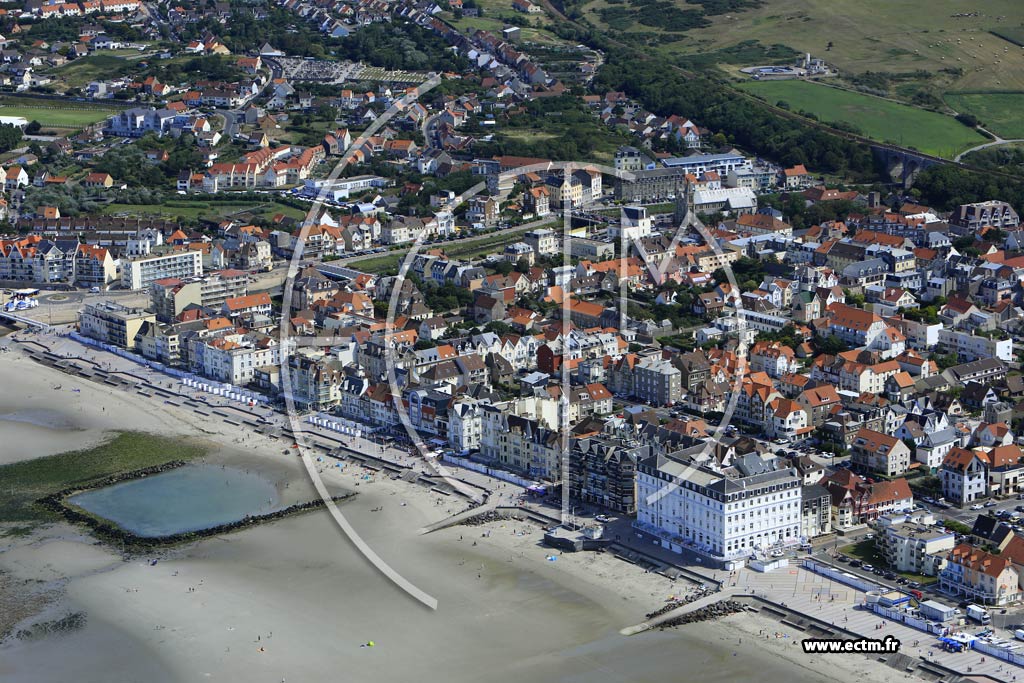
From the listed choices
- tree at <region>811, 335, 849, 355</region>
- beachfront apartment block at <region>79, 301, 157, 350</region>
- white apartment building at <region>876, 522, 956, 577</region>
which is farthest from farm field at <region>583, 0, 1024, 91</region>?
white apartment building at <region>876, 522, 956, 577</region>

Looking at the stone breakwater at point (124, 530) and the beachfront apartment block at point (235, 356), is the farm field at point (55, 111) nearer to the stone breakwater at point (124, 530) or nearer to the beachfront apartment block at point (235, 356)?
the beachfront apartment block at point (235, 356)

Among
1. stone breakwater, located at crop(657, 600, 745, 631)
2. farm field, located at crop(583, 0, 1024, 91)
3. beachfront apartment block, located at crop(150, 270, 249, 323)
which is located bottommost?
stone breakwater, located at crop(657, 600, 745, 631)

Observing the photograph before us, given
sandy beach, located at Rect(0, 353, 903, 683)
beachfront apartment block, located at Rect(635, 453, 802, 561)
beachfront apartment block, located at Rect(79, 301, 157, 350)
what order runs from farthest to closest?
beachfront apartment block, located at Rect(79, 301, 157, 350) < beachfront apartment block, located at Rect(635, 453, 802, 561) < sandy beach, located at Rect(0, 353, 903, 683)

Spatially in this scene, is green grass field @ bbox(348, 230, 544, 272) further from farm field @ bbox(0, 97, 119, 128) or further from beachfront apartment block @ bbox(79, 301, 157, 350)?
farm field @ bbox(0, 97, 119, 128)

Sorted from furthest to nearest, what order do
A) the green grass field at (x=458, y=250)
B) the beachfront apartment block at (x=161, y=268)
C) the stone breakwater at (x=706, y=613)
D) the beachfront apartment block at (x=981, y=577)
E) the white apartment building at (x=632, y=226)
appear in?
the white apartment building at (x=632, y=226) < the green grass field at (x=458, y=250) < the beachfront apartment block at (x=161, y=268) < the beachfront apartment block at (x=981, y=577) < the stone breakwater at (x=706, y=613)

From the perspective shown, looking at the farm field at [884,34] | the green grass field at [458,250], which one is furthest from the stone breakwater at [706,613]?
the farm field at [884,34]
